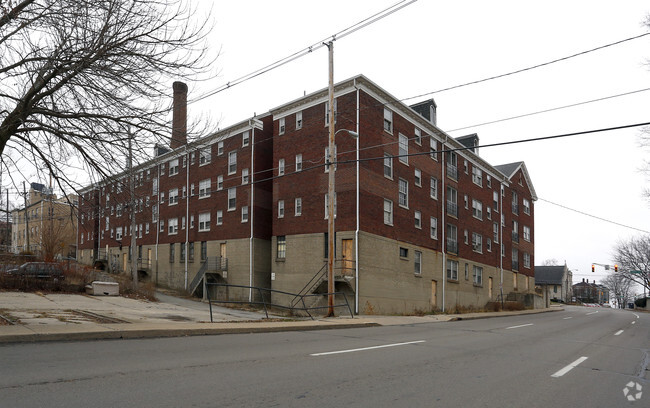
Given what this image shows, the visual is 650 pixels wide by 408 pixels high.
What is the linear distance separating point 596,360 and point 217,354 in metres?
8.43

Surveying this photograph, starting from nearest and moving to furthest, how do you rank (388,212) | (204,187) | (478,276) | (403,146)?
(388,212) < (403,146) < (204,187) < (478,276)

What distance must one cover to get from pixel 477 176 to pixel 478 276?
921 cm

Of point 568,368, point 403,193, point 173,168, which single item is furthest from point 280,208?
point 568,368

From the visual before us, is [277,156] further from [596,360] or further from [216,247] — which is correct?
[596,360]

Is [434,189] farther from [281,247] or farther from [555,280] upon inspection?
[555,280]

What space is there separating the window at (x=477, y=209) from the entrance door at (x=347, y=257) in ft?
61.3

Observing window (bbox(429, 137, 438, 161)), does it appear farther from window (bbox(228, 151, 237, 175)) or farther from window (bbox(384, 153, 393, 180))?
window (bbox(228, 151, 237, 175))

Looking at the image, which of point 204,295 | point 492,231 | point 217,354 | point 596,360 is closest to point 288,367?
point 217,354

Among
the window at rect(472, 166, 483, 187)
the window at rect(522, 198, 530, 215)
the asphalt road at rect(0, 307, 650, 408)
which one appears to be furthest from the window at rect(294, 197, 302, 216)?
the window at rect(522, 198, 530, 215)

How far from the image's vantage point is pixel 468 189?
43.2 meters

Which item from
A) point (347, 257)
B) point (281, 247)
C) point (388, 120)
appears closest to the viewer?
point (347, 257)

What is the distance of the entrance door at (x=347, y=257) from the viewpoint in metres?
28.8

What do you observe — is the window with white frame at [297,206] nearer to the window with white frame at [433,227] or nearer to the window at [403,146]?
the window at [403,146]

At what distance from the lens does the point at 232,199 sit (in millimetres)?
39062
